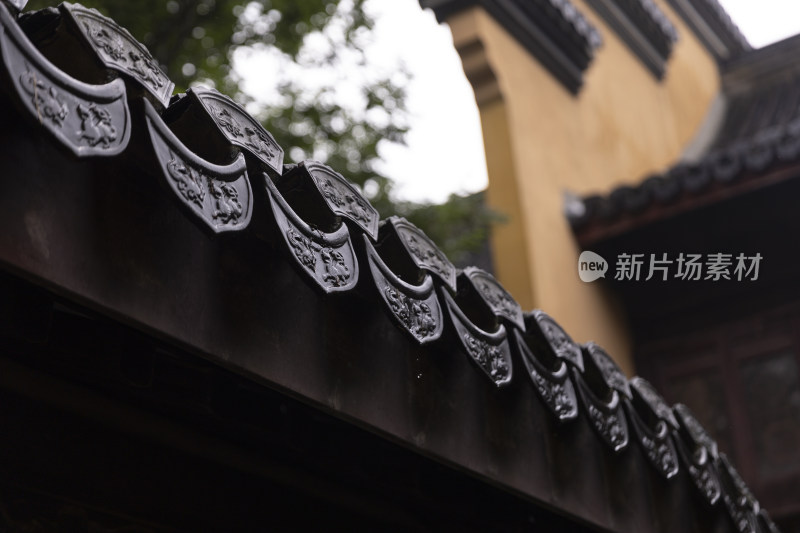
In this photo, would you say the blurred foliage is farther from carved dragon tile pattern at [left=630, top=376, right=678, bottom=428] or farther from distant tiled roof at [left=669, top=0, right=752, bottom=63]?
distant tiled roof at [left=669, top=0, right=752, bottom=63]

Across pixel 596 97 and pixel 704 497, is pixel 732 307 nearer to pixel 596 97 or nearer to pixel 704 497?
pixel 596 97

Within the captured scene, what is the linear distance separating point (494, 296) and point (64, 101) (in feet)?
4.71

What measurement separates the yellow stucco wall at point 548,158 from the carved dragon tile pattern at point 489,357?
13.4ft

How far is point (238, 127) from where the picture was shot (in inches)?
76.7

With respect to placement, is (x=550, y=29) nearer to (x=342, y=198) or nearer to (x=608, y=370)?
(x=608, y=370)

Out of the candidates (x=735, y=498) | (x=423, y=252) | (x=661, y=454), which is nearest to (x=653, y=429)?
(x=661, y=454)

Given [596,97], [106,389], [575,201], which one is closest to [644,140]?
[596,97]

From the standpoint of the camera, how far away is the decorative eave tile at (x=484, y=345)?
242cm

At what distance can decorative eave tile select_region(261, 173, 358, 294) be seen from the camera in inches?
76.3

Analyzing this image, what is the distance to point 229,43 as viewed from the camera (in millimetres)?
5781

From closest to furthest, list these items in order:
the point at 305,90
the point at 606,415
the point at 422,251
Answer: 1. the point at 422,251
2. the point at 606,415
3. the point at 305,90

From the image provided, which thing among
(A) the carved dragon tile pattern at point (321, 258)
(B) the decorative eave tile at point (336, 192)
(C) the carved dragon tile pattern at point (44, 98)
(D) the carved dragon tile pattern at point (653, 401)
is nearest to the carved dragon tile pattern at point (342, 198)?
(B) the decorative eave tile at point (336, 192)

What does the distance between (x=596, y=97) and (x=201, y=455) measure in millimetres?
6400

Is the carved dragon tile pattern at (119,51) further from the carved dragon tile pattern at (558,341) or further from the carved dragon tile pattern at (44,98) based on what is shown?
the carved dragon tile pattern at (558,341)
